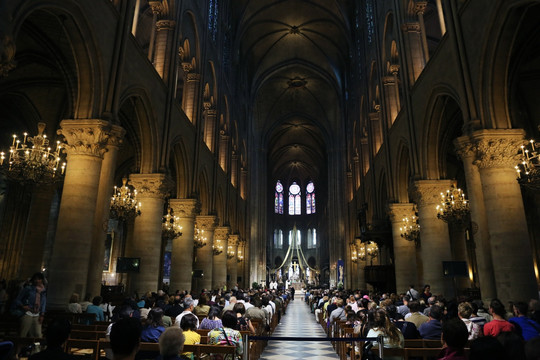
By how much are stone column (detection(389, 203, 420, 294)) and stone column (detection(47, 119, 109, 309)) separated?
1184cm

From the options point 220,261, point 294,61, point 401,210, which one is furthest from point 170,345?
point 294,61

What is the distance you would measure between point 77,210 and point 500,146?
30.8 ft

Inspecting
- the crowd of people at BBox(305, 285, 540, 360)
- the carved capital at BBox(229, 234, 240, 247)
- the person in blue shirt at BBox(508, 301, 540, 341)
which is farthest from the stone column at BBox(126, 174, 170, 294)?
the carved capital at BBox(229, 234, 240, 247)

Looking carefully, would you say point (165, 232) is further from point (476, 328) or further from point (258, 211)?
point (258, 211)

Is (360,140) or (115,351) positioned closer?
(115,351)

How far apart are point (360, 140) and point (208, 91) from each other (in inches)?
415

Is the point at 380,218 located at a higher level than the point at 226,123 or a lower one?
lower

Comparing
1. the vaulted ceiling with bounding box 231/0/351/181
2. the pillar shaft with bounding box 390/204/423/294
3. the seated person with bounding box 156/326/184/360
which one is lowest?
the seated person with bounding box 156/326/184/360

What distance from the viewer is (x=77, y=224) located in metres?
8.36

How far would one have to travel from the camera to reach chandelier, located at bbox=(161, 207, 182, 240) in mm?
14646

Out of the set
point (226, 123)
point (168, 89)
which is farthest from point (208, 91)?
point (168, 89)

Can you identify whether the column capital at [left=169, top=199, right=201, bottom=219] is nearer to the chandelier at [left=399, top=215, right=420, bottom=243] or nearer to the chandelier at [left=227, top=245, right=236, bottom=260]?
the chandelier at [left=399, top=215, right=420, bottom=243]

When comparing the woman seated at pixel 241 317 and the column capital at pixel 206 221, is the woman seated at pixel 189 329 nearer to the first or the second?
the woman seated at pixel 241 317

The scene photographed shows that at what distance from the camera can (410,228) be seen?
49.4 feet
